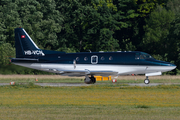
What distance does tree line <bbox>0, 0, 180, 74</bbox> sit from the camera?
73938mm

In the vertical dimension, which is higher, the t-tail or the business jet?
the t-tail

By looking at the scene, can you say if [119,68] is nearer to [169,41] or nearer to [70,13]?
[169,41]

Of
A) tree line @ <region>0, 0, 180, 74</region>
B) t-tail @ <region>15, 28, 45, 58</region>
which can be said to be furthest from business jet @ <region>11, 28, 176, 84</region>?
tree line @ <region>0, 0, 180, 74</region>

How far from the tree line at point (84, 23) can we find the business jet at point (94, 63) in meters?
31.7

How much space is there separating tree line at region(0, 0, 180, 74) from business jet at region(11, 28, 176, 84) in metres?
31.7

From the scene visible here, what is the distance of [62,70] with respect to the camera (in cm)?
3634

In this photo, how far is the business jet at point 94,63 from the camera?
34.8 metres

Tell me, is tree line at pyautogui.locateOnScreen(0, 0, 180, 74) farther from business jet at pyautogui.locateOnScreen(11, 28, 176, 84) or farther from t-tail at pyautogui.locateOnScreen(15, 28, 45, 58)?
business jet at pyautogui.locateOnScreen(11, 28, 176, 84)

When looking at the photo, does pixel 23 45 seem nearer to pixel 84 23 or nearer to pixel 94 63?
pixel 94 63

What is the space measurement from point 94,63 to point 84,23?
148 feet

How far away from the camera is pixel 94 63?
36062 millimetres

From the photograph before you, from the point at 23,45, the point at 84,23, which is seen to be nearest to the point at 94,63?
the point at 23,45

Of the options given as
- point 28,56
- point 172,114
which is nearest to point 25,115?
point 172,114

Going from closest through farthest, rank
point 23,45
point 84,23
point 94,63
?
point 94,63 < point 23,45 < point 84,23
